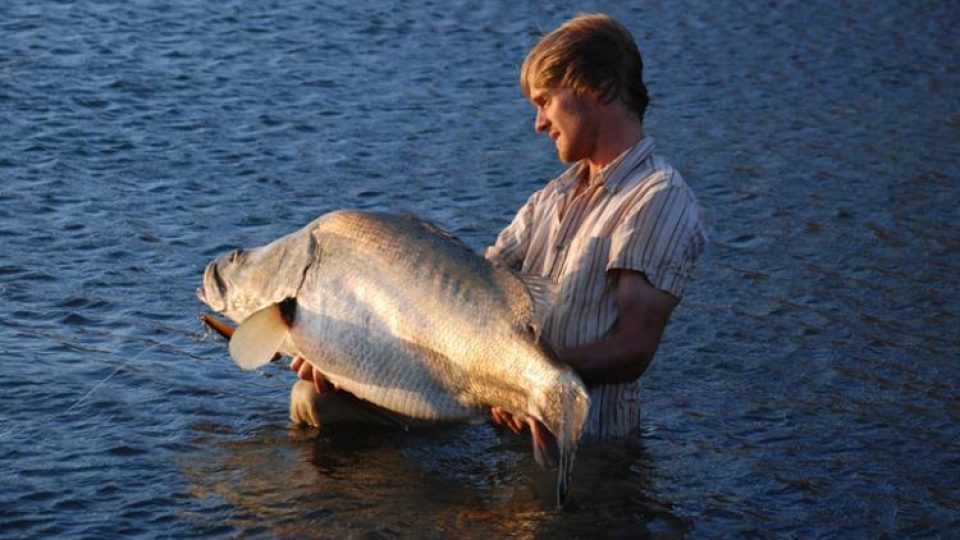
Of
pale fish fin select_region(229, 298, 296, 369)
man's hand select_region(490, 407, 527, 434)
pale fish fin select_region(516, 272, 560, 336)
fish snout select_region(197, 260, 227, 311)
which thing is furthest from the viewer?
fish snout select_region(197, 260, 227, 311)

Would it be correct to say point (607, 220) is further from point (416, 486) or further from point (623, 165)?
point (416, 486)

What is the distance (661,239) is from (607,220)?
0.22 meters

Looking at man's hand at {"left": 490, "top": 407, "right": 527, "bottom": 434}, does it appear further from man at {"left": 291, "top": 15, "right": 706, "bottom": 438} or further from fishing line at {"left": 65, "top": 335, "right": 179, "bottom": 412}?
fishing line at {"left": 65, "top": 335, "right": 179, "bottom": 412}

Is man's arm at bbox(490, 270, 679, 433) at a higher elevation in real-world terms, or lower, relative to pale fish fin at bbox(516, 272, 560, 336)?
lower

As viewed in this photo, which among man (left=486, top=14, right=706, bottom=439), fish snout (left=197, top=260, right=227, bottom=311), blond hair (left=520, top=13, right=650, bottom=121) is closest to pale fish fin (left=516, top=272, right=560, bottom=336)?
man (left=486, top=14, right=706, bottom=439)

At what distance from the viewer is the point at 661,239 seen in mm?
5285

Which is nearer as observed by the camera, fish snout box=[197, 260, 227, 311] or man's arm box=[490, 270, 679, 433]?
man's arm box=[490, 270, 679, 433]

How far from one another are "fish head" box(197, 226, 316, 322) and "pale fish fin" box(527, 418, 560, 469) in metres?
0.99

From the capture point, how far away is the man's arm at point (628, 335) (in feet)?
17.3

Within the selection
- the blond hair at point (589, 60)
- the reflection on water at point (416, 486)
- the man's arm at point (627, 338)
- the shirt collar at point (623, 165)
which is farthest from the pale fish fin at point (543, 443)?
the blond hair at point (589, 60)

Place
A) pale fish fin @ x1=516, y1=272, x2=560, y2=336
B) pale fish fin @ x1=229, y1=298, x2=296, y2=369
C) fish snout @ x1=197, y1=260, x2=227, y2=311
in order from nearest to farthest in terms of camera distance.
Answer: pale fish fin @ x1=516, y1=272, x2=560, y2=336 → pale fish fin @ x1=229, y1=298, x2=296, y2=369 → fish snout @ x1=197, y1=260, x2=227, y2=311

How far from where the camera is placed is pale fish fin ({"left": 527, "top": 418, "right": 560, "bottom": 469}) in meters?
5.11

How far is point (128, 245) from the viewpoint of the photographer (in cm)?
867

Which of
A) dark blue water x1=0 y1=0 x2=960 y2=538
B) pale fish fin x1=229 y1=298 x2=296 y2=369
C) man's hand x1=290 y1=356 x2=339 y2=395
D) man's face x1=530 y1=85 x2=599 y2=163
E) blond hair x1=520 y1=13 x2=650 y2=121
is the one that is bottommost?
dark blue water x1=0 y1=0 x2=960 y2=538
